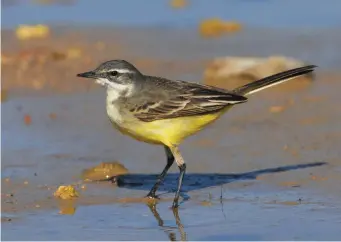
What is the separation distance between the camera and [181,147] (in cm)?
1302

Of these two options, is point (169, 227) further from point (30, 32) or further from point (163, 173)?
point (30, 32)

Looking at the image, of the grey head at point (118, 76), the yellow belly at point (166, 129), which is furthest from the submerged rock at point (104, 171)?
the grey head at point (118, 76)

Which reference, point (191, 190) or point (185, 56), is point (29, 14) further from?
point (191, 190)

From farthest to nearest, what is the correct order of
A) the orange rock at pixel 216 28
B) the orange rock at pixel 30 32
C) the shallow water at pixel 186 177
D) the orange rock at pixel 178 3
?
1. the orange rock at pixel 178 3
2. the orange rock at pixel 216 28
3. the orange rock at pixel 30 32
4. the shallow water at pixel 186 177

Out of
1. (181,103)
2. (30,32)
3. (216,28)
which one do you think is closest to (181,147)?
(181,103)

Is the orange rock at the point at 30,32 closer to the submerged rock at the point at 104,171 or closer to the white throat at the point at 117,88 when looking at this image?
the submerged rock at the point at 104,171

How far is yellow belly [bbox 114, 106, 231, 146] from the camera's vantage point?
11.2m

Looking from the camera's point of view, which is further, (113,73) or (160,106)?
(113,73)

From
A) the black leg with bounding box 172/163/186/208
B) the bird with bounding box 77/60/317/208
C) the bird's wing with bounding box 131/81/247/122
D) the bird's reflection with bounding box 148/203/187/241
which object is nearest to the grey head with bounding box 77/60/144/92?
the bird with bounding box 77/60/317/208

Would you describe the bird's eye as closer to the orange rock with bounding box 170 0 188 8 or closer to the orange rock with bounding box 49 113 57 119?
the orange rock with bounding box 49 113 57 119

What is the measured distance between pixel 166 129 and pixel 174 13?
9444mm

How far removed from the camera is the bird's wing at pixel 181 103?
11312 millimetres

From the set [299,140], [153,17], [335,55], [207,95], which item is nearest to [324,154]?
[299,140]

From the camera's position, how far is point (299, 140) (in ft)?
42.7
